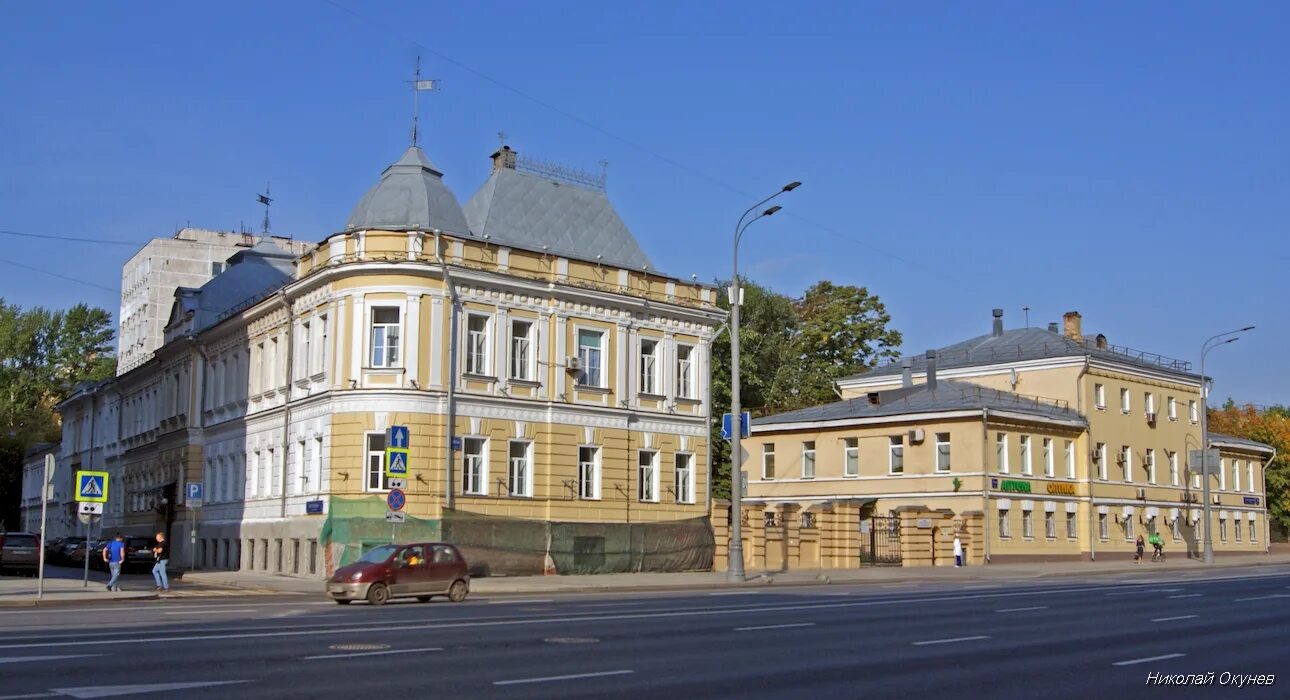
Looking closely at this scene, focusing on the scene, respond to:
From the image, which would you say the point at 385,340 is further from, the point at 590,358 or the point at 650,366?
the point at 650,366

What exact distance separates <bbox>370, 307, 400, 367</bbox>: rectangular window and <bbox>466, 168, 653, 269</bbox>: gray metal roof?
6.08m

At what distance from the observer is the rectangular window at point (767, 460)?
205 ft

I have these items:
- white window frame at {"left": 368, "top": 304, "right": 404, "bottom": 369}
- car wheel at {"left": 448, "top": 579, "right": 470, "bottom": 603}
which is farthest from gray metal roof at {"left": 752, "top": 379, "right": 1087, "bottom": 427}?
car wheel at {"left": 448, "top": 579, "right": 470, "bottom": 603}

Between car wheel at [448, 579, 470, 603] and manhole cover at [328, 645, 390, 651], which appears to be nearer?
manhole cover at [328, 645, 390, 651]

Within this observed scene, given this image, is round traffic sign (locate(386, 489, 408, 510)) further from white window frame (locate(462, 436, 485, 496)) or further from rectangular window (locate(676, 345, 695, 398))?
rectangular window (locate(676, 345, 695, 398))

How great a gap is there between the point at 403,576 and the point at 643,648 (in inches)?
486

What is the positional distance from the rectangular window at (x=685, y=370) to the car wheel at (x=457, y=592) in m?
18.8

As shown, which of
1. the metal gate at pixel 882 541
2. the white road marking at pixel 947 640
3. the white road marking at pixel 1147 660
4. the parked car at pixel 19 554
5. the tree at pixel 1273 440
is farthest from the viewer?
the tree at pixel 1273 440

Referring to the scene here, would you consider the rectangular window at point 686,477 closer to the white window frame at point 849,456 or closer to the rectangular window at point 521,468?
the rectangular window at point 521,468

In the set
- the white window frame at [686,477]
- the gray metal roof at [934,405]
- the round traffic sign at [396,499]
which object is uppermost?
the gray metal roof at [934,405]

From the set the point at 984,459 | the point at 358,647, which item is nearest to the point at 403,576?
the point at 358,647

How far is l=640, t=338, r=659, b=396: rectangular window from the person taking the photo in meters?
44.5

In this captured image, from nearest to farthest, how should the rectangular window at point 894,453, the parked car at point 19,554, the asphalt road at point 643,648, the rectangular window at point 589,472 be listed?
the asphalt road at point 643,648, the rectangular window at point 589,472, the parked car at point 19,554, the rectangular window at point 894,453

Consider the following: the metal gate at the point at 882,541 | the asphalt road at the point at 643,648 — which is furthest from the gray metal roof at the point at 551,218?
the asphalt road at the point at 643,648
